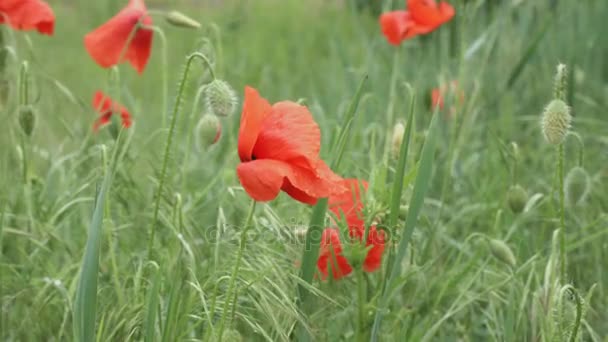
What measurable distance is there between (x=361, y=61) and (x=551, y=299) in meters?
2.59

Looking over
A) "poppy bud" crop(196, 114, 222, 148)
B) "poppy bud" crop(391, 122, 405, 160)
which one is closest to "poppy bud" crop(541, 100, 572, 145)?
"poppy bud" crop(391, 122, 405, 160)

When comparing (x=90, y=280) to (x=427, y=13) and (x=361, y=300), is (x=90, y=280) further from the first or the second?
(x=427, y=13)

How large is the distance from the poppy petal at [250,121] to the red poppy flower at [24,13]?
0.66 meters

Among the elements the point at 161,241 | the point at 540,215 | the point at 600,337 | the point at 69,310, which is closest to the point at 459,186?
the point at 540,215

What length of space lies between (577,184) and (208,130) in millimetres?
550

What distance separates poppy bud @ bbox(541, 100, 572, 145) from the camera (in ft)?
4.39

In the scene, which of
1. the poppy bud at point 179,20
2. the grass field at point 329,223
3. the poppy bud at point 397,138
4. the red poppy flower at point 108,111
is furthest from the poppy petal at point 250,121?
the red poppy flower at point 108,111

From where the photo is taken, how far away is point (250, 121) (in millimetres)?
1268

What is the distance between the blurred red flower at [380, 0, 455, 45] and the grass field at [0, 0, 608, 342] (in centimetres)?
6

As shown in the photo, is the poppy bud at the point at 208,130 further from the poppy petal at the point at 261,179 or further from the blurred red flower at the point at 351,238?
the poppy petal at the point at 261,179

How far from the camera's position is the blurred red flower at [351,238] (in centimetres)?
146

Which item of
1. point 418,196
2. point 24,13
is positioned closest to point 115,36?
point 24,13

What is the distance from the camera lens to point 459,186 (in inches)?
93.4

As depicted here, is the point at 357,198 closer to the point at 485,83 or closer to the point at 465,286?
the point at 465,286
